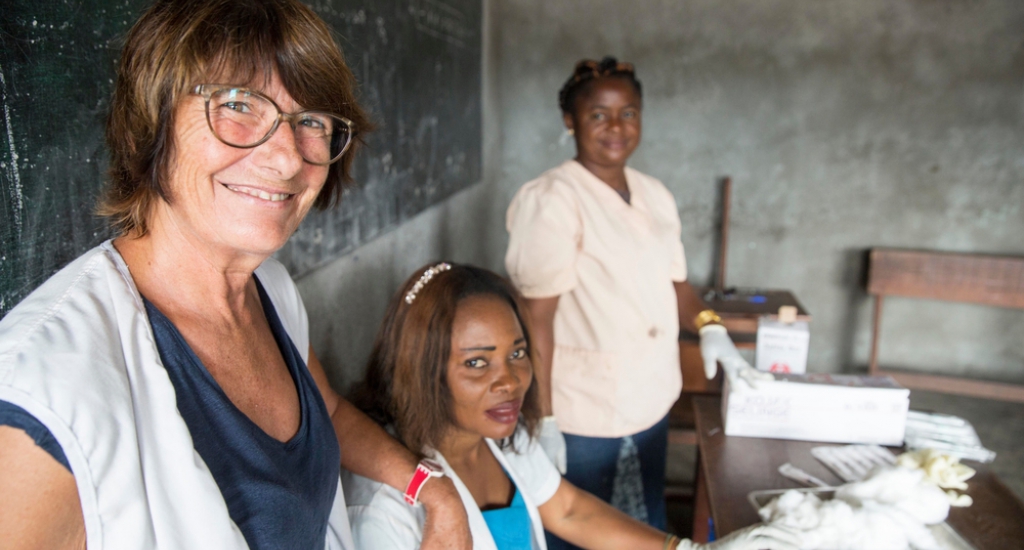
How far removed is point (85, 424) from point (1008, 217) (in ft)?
15.4

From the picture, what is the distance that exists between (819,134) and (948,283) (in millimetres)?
1106

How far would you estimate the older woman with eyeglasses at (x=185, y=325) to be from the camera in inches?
21.0

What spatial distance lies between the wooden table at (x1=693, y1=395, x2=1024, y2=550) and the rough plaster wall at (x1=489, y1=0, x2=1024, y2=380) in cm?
266

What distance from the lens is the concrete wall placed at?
3.82m

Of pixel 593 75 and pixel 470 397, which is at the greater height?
pixel 593 75

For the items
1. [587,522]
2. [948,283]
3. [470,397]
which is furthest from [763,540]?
[948,283]

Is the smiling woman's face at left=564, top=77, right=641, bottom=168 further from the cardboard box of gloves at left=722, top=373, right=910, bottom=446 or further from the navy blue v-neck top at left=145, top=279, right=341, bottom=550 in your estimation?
the navy blue v-neck top at left=145, top=279, right=341, bottom=550

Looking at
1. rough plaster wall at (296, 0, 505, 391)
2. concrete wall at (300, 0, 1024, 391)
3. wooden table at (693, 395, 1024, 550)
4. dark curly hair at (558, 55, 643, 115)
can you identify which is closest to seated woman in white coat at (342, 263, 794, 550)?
wooden table at (693, 395, 1024, 550)

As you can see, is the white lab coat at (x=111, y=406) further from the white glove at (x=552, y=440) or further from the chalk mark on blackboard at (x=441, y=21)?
the chalk mark on blackboard at (x=441, y=21)

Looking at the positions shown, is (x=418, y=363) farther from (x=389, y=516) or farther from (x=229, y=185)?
(x=229, y=185)

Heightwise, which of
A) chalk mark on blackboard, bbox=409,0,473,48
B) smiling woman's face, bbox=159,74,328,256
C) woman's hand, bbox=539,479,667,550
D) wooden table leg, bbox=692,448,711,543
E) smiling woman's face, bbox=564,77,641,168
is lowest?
wooden table leg, bbox=692,448,711,543

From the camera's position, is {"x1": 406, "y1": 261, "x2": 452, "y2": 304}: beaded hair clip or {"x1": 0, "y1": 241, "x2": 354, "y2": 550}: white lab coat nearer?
{"x1": 0, "y1": 241, "x2": 354, "y2": 550}: white lab coat

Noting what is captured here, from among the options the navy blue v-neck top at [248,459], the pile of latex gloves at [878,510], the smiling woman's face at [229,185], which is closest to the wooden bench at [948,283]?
the pile of latex gloves at [878,510]

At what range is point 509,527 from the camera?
1.28 m
